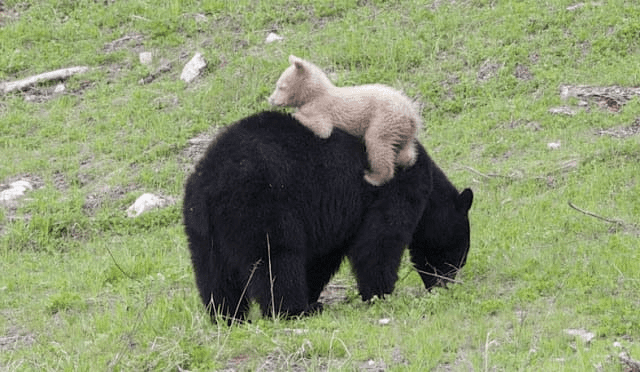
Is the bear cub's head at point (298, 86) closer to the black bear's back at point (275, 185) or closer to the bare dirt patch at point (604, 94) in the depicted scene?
the black bear's back at point (275, 185)

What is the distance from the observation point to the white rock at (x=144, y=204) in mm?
12391

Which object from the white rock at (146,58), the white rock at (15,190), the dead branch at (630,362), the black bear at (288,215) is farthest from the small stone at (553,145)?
the white rock at (146,58)

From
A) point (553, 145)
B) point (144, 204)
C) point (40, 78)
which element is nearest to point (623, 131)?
point (553, 145)

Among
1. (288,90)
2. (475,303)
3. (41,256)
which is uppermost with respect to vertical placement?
(288,90)

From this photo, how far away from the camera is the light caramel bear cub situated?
8094mm

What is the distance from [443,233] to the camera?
909cm

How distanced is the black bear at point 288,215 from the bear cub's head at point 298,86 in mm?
147

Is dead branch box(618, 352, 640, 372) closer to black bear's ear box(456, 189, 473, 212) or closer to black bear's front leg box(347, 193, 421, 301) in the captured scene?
black bear's front leg box(347, 193, 421, 301)

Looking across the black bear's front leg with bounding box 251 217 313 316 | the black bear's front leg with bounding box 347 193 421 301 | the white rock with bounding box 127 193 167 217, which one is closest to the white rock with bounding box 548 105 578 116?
the white rock with bounding box 127 193 167 217

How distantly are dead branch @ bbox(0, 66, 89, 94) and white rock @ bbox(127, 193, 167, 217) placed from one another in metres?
4.64

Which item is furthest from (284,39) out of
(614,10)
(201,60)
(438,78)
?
(614,10)

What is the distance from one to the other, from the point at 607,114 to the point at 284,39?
5.61 meters

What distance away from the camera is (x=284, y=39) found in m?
16.2

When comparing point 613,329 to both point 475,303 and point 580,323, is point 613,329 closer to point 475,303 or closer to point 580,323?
point 580,323
